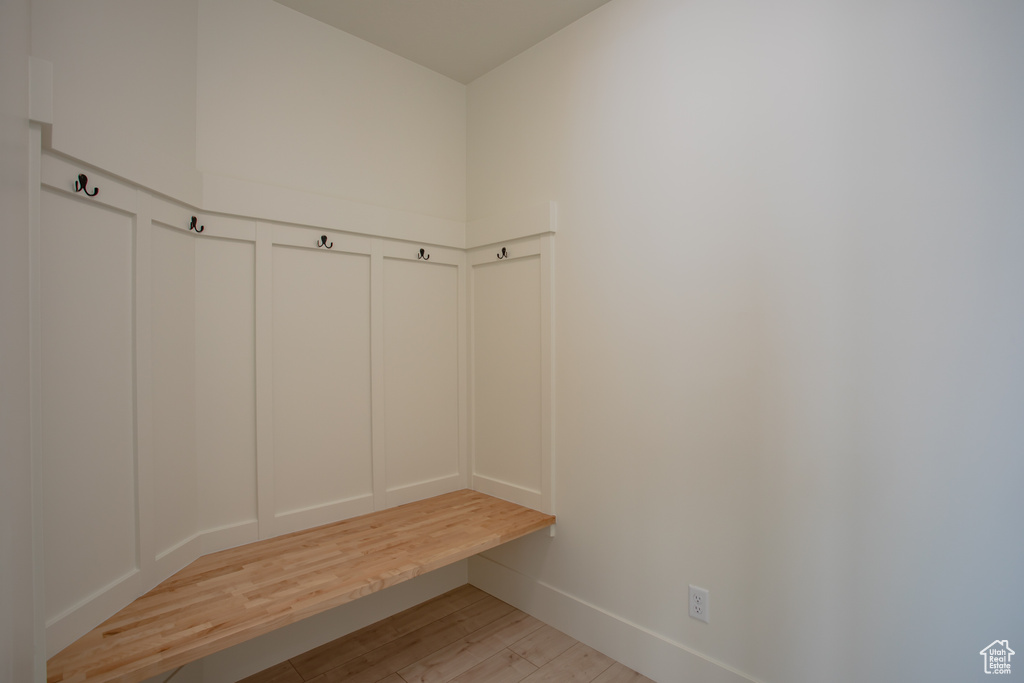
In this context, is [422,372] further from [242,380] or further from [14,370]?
[14,370]

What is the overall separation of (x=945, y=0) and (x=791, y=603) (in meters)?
1.76

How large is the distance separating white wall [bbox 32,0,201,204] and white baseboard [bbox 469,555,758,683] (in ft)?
7.05

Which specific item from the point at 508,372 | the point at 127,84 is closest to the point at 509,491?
the point at 508,372

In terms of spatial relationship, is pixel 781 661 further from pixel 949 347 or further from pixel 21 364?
pixel 21 364

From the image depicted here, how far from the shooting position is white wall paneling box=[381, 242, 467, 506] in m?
2.39

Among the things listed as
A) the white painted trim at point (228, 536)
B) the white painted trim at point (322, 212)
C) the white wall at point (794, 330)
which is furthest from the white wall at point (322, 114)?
the white painted trim at point (228, 536)

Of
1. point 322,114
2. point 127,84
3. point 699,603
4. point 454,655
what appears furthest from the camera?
point 322,114

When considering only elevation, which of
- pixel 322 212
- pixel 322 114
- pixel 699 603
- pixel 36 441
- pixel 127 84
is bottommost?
pixel 699 603

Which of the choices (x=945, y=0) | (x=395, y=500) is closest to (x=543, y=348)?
(x=395, y=500)

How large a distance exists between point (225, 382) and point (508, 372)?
1.23 meters

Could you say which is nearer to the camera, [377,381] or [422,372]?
[377,381]

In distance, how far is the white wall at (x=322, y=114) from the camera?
190 cm

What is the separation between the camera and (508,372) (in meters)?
2.48

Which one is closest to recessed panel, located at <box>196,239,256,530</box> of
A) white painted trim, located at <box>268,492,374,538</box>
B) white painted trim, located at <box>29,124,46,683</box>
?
white painted trim, located at <box>268,492,374,538</box>
